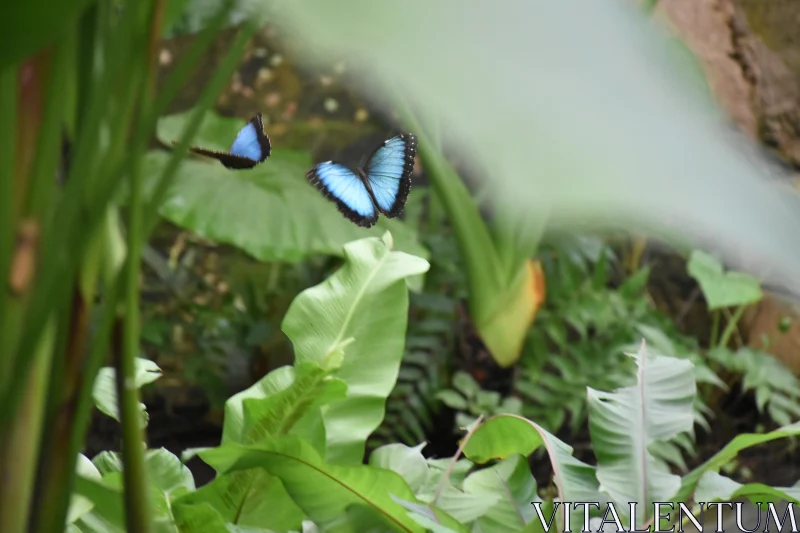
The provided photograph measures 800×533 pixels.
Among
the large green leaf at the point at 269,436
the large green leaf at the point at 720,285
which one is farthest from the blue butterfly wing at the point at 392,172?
the large green leaf at the point at 720,285

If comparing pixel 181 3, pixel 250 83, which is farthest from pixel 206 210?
pixel 181 3

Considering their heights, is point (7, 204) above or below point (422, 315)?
above

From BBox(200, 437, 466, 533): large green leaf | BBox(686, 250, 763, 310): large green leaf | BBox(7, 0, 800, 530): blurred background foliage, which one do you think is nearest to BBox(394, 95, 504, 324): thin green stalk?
BBox(7, 0, 800, 530): blurred background foliage

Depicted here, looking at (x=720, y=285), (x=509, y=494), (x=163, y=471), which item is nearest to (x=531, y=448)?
(x=509, y=494)

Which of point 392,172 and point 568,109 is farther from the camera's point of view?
point 392,172

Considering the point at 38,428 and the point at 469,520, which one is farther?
the point at 469,520

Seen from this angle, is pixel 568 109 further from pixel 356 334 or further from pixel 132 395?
pixel 356 334

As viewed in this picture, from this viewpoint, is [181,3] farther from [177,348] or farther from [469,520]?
[177,348]
